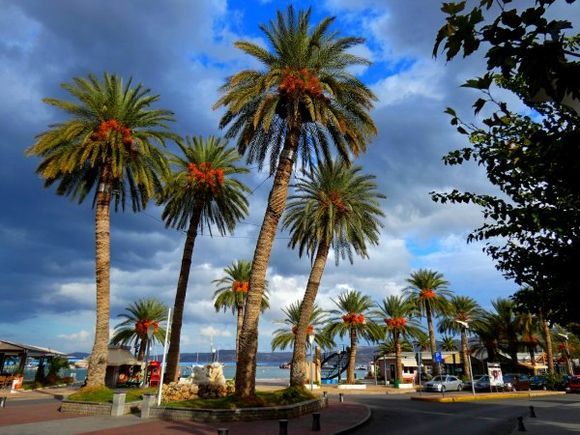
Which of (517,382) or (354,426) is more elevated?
(517,382)

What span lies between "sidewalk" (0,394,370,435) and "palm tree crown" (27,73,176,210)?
12.0m

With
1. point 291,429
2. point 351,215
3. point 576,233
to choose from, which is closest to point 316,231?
point 351,215

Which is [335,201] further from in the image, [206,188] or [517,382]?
[517,382]

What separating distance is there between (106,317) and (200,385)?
622 centimetres

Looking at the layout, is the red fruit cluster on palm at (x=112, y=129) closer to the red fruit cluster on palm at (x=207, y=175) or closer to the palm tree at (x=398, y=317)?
the red fruit cluster on palm at (x=207, y=175)

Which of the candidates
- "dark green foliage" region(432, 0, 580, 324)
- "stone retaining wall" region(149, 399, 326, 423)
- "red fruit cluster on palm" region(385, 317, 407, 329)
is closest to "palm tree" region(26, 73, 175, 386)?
"stone retaining wall" region(149, 399, 326, 423)

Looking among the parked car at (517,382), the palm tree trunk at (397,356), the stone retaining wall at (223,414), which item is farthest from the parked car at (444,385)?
the stone retaining wall at (223,414)

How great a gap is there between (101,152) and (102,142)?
2.70 ft

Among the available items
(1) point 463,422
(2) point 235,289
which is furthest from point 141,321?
(1) point 463,422

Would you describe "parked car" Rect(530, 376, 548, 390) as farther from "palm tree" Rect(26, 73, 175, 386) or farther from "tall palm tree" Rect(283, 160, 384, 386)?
"palm tree" Rect(26, 73, 175, 386)

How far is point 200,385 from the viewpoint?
22750mm

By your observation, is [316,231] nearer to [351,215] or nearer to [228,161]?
[351,215]

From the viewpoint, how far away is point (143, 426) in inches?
605

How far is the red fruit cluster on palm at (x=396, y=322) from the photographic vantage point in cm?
5206
